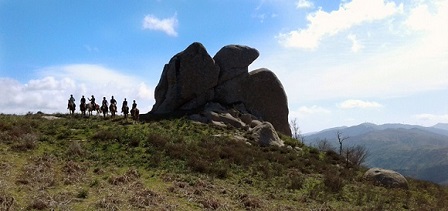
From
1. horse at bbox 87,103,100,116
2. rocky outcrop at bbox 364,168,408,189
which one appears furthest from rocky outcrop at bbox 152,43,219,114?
rocky outcrop at bbox 364,168,408,189

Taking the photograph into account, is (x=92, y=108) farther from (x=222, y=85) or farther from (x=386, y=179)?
(x=386, y=179)

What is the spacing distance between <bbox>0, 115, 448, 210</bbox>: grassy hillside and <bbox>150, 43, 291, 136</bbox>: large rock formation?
17.0m

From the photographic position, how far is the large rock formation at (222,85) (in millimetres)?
48969

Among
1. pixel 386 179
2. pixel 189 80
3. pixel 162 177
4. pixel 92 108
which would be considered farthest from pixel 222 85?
pixel 162 177

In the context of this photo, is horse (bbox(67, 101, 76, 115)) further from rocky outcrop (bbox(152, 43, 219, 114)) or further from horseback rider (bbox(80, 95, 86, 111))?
rocky outcrop (bbox(152, 43, 219, 114))

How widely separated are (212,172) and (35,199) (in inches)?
420

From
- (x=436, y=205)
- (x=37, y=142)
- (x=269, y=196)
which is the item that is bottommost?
(x=436, y=205)

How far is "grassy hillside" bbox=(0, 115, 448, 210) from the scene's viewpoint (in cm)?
1596

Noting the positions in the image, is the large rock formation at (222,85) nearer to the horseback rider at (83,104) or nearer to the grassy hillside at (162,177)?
the horseback rider at (83,104)

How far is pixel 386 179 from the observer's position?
94.4 feet

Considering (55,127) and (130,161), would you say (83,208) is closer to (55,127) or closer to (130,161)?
(130,161)

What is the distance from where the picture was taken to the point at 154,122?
39.7 m

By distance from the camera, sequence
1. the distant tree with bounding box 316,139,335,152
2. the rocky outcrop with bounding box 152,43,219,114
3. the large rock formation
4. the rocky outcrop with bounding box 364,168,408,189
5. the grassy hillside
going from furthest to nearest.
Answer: the distant tree with bounding box 316,139,335,152
the large rock formation
the rocky outcrop with bounding box 152,43,219,114
the rocky outcrop with bounding box 364,168,408,189
the grassy hillside

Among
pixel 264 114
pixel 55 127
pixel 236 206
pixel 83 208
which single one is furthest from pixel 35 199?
pixel 264 114
